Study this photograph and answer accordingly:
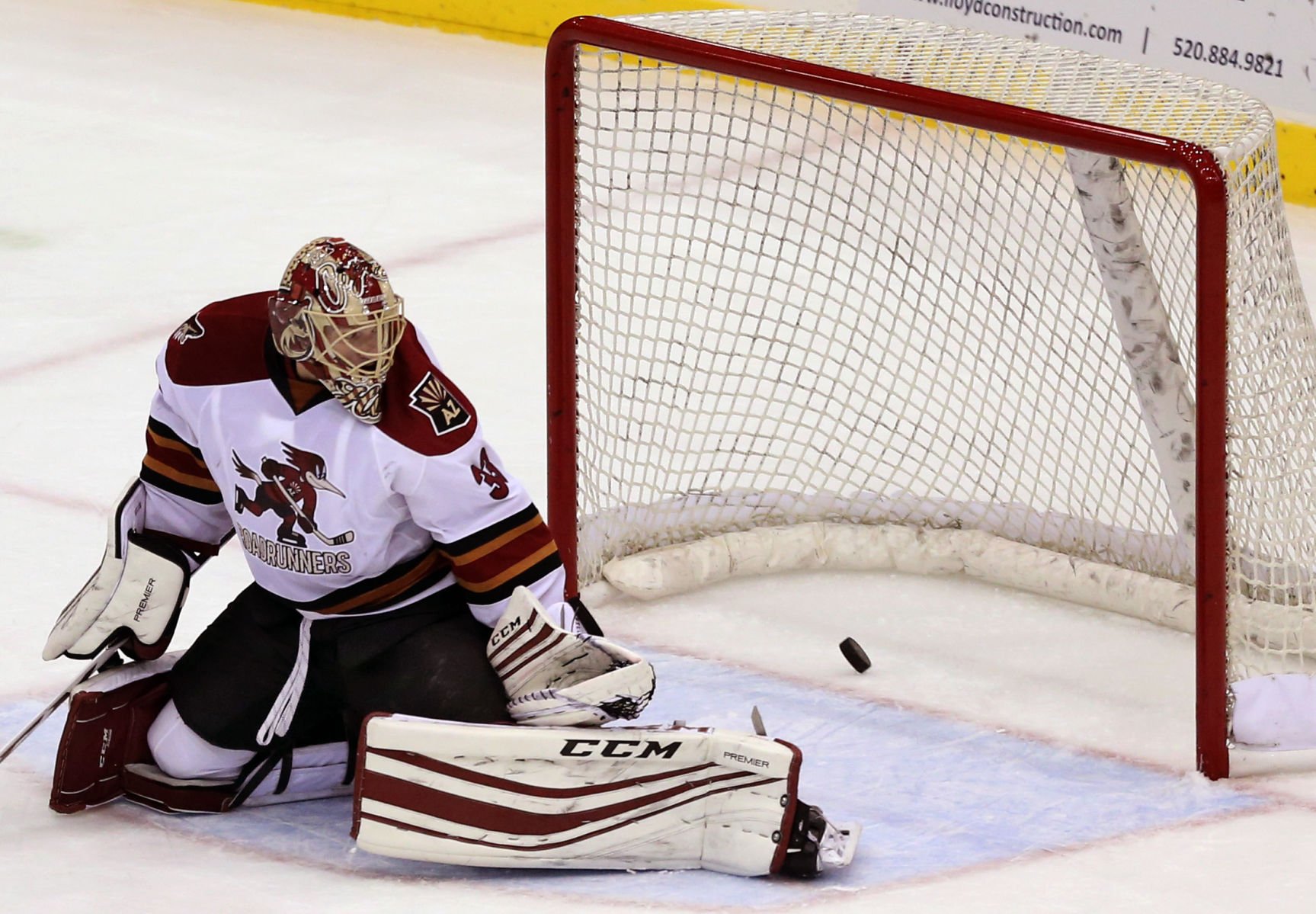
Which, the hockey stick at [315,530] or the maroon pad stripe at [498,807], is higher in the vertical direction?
the hockey stick at [315,530]

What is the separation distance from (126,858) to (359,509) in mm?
482

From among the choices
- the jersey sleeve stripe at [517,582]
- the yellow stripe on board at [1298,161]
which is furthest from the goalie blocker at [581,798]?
the yellow stripe on board at [1298,161]

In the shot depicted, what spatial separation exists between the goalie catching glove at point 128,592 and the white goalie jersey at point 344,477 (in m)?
0.09

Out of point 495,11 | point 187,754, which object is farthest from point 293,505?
point 495,11

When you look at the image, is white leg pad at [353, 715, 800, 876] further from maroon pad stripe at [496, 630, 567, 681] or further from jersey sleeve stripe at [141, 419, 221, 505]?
jersey sleeve stripe at [141, 419, 221, 505]

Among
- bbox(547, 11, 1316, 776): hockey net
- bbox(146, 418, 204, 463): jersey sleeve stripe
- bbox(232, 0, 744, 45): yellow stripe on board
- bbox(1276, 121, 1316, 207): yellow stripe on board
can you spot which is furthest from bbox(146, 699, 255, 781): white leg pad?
bbox(232, 0, 744, 45): yellow stripe on board

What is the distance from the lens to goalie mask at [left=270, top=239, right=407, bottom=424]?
2.26 metres

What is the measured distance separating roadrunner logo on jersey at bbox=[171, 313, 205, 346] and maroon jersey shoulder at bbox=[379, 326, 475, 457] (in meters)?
0.23

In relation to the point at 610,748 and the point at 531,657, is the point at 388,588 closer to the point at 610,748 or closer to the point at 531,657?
the point at 531,657

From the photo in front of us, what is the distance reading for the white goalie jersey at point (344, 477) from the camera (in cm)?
234

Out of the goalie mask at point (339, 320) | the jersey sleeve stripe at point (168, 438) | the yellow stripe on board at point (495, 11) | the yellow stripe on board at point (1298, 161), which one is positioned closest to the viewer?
the goalie mask at point (339, 320)

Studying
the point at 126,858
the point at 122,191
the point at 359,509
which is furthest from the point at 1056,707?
the point at 122,191

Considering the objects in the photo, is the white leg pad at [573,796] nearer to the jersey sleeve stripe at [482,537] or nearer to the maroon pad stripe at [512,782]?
the maroon pad stripe at [512,782]

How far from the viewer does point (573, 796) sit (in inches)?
93.9
